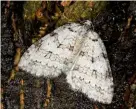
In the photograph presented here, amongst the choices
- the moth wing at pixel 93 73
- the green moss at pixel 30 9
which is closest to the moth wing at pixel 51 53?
the moth wing at pixel 93 73

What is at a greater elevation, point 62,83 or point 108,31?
point 108,31

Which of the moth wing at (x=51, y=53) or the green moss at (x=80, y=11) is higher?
the green moss at (x=80, y=11)

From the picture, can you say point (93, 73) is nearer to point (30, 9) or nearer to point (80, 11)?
point (80, 11)

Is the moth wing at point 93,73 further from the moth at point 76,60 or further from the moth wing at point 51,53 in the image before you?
the moth wing at point 51,53

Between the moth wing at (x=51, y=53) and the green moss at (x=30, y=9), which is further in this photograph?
the green moss at (x=30, y=9)

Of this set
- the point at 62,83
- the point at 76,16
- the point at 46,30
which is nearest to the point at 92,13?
the point at 76,16

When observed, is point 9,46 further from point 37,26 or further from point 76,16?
point 76,16

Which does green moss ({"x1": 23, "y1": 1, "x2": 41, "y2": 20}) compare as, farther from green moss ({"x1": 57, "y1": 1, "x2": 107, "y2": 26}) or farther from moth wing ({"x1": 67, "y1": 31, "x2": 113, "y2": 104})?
moth wing ({"x1": 67, "y1": 31, "x2": 113, "y2": 104})

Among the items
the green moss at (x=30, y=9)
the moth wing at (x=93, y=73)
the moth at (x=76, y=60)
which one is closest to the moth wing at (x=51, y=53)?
the moth at (x=76, y=60)
